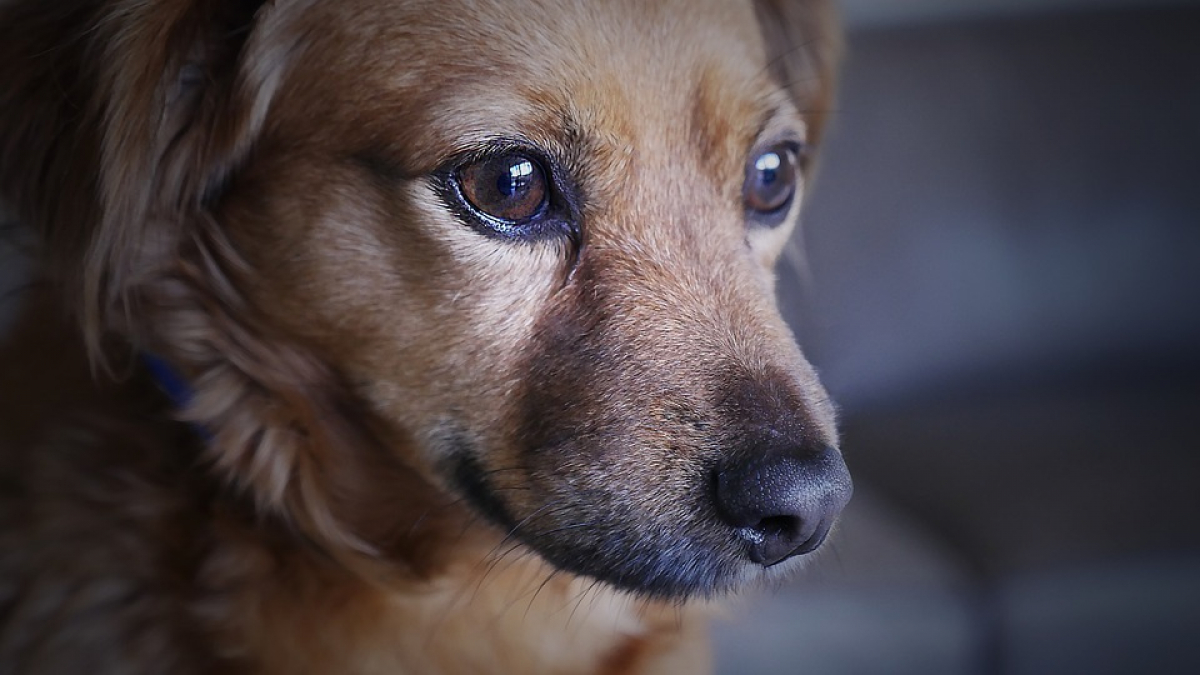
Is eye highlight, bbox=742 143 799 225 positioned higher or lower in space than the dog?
higher

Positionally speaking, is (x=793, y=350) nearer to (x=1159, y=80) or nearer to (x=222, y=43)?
(x=222, y=43)

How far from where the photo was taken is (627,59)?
1.05m

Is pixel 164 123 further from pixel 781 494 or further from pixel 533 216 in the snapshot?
pixel 781 494

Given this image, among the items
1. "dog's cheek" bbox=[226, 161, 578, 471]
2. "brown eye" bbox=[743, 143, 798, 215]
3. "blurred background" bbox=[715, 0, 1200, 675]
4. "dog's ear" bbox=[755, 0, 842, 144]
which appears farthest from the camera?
"blurred background" bbox=[715, 0, 1200, 675]

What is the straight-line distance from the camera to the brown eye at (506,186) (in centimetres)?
101

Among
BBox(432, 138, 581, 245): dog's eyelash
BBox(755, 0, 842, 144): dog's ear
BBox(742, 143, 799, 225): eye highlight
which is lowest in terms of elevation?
BBox(432, 138, 581, 245): dog's eyelash

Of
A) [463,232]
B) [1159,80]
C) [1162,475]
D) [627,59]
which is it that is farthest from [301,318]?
[1159,80]

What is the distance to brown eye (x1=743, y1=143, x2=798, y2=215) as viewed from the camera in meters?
1.25

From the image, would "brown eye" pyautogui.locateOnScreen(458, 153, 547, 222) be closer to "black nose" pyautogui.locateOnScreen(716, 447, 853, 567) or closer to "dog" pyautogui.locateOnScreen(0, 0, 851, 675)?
"dog" pyautogui.locateOnScreen(0, 0, 851, 675)

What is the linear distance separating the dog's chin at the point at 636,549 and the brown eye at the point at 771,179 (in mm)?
452

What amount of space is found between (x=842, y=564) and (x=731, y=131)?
862mm

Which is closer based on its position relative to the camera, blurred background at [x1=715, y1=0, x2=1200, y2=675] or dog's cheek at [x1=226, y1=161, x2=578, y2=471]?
dog's cheek at [x1=226, y1=161, x2=578, y2=471]

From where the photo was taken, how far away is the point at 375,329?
106cm

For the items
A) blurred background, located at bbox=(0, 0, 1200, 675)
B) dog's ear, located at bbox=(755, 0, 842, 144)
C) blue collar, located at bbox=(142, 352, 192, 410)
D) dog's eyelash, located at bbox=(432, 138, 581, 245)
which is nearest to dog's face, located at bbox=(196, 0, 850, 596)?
dog's eyelash, located at bbox=(432, 138, 581, 245)
